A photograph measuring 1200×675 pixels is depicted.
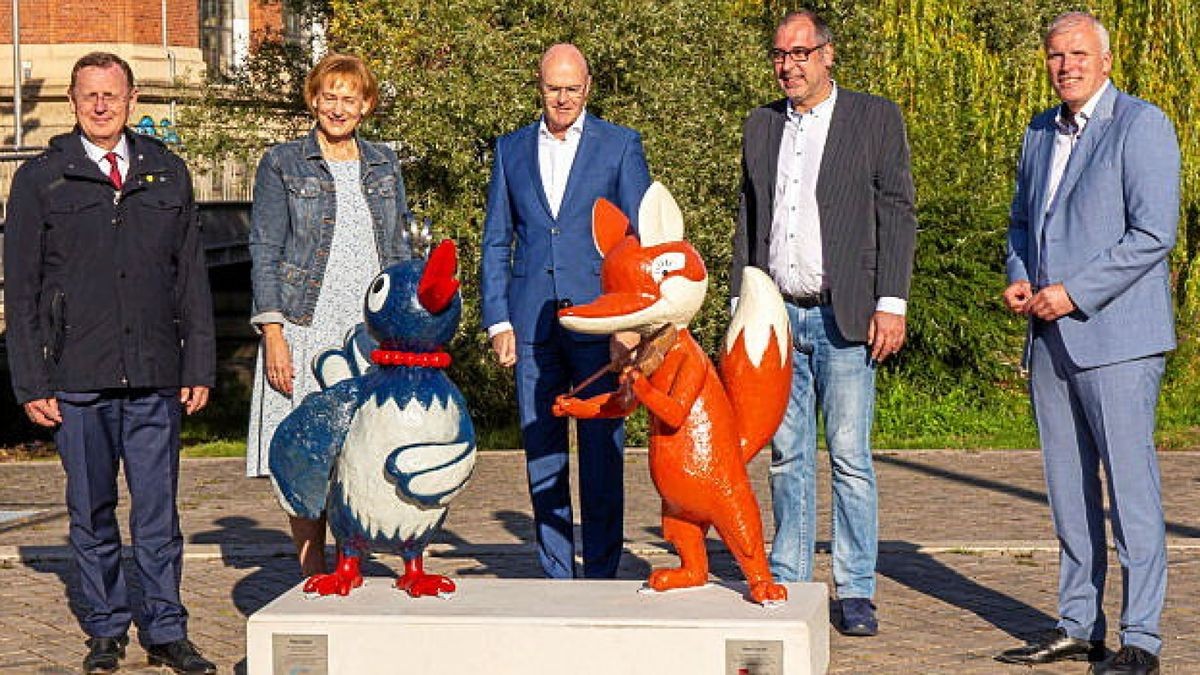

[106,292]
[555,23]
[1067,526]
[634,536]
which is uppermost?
[555,23]

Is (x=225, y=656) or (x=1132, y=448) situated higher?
(x=1132, y=448)

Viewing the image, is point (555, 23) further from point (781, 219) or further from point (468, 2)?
point (781, 219)

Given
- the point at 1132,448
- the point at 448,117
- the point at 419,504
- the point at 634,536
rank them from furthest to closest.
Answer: the point at 448,117, the point at 634,536, the point at 1132,448, the point at 419,504

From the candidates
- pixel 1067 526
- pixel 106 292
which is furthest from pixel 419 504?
pixel 1067 526

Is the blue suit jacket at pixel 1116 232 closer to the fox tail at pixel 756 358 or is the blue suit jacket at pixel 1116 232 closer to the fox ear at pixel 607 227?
the fox tail at pixel 756 358

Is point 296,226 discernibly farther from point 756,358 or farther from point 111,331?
point 756,358

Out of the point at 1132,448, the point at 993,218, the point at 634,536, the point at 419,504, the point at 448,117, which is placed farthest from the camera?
the point at 993,218

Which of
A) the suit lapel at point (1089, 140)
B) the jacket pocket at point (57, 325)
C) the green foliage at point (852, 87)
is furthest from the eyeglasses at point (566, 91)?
the green foliage at point (852, 87)

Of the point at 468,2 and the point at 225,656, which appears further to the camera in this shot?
the point at 468,2

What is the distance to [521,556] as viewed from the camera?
10352 millimetres

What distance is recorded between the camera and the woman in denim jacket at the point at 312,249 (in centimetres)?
780

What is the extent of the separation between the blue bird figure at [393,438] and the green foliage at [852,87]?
416 inches

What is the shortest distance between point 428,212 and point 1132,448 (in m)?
11.2

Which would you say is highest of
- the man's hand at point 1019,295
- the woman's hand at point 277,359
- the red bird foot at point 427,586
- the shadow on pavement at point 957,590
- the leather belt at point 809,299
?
the man's hand at point 1019,295
